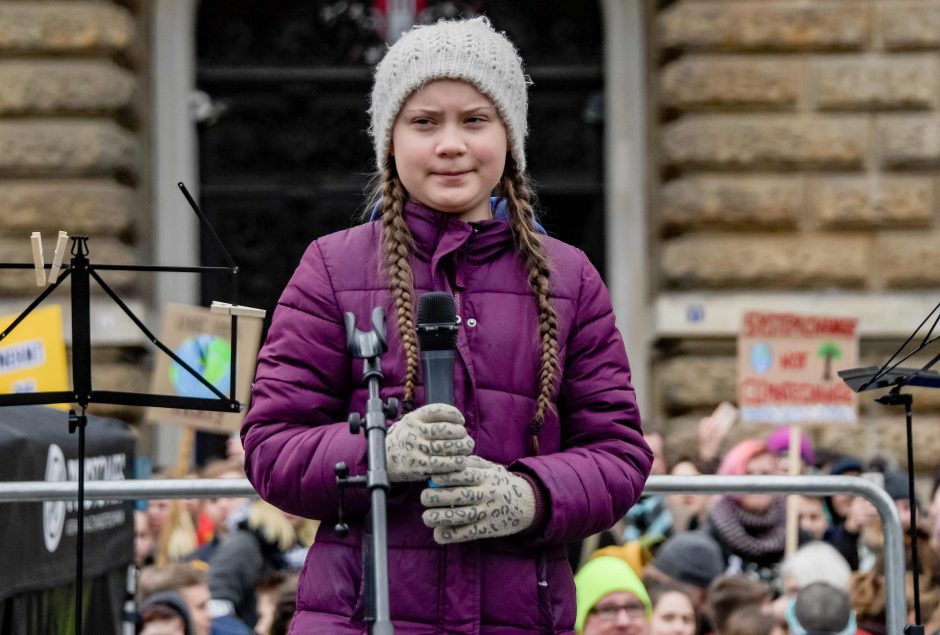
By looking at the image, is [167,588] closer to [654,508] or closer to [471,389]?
[654,508]

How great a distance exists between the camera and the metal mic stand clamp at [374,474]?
103 inches

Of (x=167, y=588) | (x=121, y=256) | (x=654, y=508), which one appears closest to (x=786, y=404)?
(x=654, y=508)

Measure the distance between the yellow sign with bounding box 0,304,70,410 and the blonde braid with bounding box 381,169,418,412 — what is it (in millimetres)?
3370

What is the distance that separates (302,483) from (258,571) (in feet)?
13.1

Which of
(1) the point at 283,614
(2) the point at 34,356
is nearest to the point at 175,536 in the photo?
(2) the point at 34,356

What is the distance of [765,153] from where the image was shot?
9812 mm

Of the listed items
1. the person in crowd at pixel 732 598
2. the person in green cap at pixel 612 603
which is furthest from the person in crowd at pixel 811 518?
the person in green cap at pixel 612 603

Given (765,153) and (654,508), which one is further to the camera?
(765,153)

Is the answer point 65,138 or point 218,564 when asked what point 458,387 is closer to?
point 218,564

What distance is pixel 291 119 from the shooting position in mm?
10680

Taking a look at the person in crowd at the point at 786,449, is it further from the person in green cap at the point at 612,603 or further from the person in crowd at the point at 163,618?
the person in crowd at the point at 163,618

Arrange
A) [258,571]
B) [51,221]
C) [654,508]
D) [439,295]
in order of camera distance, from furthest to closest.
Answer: [51,221] → [654,508] → [258,571] → [439,295]

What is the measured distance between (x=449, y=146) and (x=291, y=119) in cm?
778

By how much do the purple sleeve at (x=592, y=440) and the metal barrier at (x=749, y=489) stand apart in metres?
1.30
